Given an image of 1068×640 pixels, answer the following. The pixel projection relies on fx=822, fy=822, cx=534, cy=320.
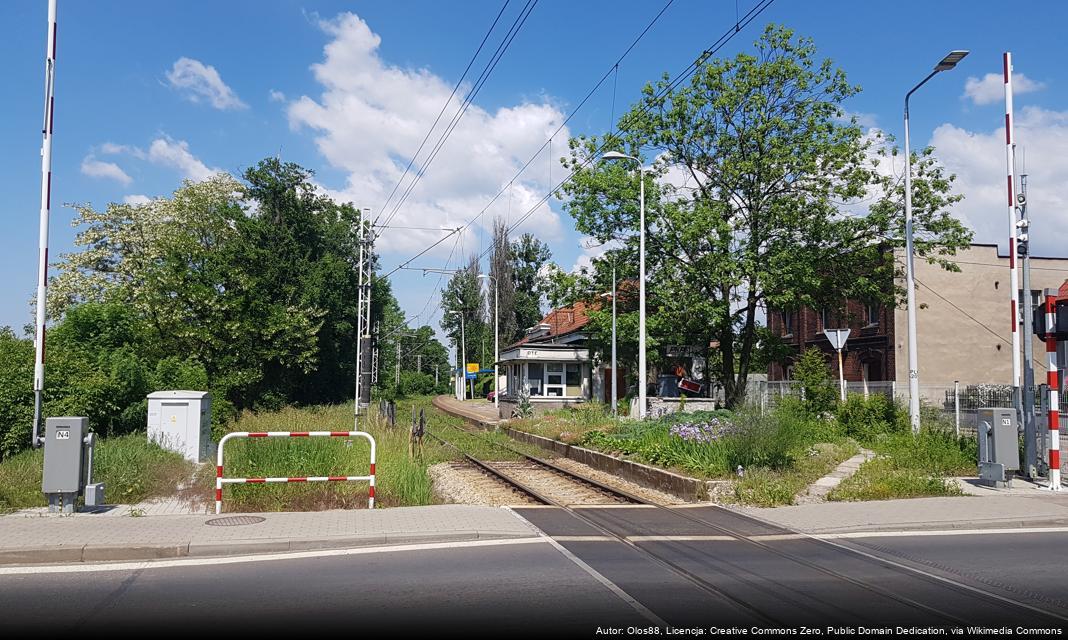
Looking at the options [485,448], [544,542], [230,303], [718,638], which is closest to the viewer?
[718,638]

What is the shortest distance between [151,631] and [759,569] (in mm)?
5433

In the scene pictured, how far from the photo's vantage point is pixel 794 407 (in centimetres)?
2247

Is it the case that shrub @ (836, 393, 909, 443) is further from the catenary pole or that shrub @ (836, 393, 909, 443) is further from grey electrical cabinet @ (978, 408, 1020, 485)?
the catenary pole

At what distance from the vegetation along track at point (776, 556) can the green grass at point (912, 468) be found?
2548mm

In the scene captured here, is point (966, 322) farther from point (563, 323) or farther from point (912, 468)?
point (912, 468)

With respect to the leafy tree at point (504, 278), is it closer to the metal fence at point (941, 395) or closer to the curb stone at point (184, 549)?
the metal fence at point (941, 395)

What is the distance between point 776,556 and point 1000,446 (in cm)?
714

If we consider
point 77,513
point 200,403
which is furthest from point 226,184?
point 77,513

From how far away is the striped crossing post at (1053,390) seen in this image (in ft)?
43.1

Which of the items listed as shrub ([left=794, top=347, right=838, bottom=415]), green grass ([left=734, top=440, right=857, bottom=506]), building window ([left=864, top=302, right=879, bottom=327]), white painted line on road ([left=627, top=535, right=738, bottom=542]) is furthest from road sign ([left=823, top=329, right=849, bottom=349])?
building window ([left=864, top=302, right=879, bottom=327])

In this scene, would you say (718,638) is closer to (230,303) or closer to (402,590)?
(402,590)

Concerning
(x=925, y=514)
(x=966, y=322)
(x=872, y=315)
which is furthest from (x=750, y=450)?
(x=966, y=322)

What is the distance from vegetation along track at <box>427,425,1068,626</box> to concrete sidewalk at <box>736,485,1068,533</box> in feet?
1.89

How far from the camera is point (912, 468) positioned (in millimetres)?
14938
